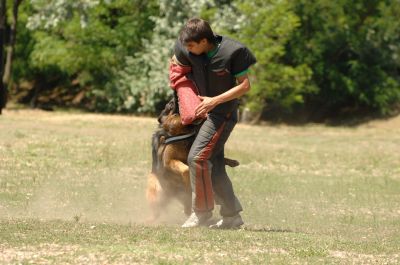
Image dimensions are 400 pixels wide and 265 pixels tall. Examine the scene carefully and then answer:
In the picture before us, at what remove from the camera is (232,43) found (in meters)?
8.59

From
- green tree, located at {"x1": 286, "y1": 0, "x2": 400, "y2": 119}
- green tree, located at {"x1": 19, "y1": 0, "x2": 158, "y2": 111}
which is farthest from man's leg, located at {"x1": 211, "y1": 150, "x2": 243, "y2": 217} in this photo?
green tree, located at {"x1": 286, "y1": 0, "x2": 400, "y2": 119}

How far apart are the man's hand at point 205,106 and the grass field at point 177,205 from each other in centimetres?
110

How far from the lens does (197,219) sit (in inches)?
354

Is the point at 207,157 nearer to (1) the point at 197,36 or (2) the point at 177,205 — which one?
(1) the point at 197,36

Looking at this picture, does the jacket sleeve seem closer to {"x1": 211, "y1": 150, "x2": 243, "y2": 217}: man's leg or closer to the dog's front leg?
the dog's front leg

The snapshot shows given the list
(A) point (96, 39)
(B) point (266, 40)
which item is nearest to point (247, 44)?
(B) point (266, 40)

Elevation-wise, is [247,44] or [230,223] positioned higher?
[247,44]

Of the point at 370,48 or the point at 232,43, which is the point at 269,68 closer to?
the point at 370,48

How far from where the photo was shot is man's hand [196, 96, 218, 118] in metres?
8.56

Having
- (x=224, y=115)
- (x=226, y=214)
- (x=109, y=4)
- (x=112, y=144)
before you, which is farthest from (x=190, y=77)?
(x=109, y=4)

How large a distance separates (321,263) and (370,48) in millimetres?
23399

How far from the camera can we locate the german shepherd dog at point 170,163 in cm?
900

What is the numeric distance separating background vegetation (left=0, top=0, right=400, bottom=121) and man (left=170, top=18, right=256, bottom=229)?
18197 millimetres

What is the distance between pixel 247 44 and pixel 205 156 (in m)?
18.5
